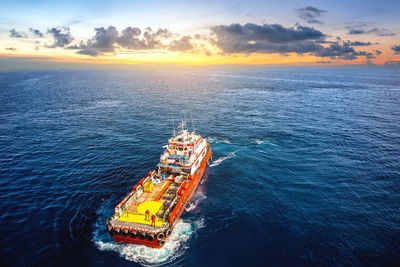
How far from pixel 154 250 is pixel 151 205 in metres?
5.63

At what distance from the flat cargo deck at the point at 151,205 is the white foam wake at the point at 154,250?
8.83 ft

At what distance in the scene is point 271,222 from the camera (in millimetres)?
28391

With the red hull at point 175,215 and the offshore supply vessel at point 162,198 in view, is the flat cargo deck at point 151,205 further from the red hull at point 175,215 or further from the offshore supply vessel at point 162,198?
the red hull at point 175,215

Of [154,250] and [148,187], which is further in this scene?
[148,187]

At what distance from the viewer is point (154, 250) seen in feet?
79.2

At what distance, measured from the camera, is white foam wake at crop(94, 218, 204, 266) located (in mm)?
22938

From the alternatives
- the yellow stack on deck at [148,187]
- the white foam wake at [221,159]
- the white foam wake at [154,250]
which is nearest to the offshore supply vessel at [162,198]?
→ the yellow stack on deck at [148,187]

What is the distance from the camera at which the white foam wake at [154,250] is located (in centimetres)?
2294

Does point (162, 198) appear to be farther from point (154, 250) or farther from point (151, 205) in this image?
point (154, 250)

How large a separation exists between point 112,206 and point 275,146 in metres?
39.2

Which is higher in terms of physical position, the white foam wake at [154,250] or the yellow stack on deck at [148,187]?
the yellow stack on deck at [148,187]

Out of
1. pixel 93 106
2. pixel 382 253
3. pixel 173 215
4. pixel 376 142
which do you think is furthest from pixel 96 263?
pixel 93 106

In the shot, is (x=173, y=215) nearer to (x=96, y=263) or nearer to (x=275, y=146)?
(x=96, y=263)

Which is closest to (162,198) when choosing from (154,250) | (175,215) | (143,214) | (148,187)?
(148,187)
